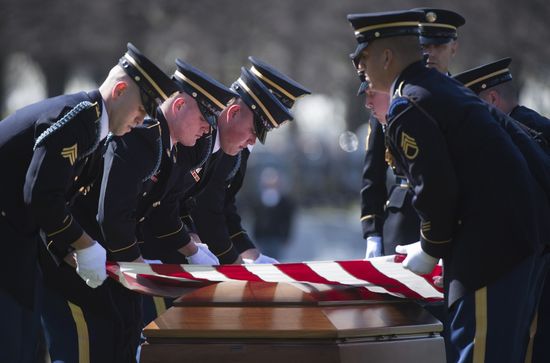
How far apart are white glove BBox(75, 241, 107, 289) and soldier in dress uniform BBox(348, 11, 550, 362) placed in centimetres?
144

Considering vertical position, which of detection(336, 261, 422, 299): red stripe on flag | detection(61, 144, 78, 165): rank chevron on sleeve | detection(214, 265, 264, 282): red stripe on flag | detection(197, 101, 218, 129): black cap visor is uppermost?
detection(197, 101, 218, 129): black cap visor

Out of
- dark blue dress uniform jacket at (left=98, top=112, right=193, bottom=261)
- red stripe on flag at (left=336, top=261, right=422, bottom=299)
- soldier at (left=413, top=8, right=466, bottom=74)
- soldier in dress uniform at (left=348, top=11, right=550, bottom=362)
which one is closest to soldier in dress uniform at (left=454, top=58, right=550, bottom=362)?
soldier at (left=413, top=8, right=466, bottom=74)

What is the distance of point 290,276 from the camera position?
18.9 ft

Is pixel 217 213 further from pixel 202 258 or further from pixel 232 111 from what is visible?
pixel 232 111

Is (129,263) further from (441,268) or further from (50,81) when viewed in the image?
(50,81)

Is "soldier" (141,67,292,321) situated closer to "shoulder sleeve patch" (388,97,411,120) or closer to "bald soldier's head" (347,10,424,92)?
"bald soldier's head" (347,10,424,92)

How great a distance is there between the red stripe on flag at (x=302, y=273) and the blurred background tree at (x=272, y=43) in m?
16.6

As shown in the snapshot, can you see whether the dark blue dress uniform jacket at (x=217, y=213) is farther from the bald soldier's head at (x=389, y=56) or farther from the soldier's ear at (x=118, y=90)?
the bald soldier's head at (x=389, y=56)

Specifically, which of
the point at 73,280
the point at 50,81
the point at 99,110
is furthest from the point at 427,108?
the point at 50,81

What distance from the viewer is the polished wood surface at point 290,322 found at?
485 centimetres

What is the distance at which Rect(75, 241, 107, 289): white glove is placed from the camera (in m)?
5.62

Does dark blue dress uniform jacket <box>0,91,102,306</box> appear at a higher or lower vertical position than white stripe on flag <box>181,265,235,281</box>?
higher

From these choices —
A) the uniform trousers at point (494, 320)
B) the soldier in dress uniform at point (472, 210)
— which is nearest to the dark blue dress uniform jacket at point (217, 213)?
the soldier in dress uniform at point (472, 210)

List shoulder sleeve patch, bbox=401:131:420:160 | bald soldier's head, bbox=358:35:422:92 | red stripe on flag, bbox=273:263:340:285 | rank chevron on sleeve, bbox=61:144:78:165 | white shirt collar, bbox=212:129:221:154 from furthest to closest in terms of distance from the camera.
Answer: white shirt collar, bbox=212:129:221:154
red stripe on flag, bbox=273:263:340:285
rank chevron on sleeve, bbox=61:144:78:165
bald soldier's head, bbox=358:35:422:92
shoulder sleeve patch, bbox=401:131:420:160
